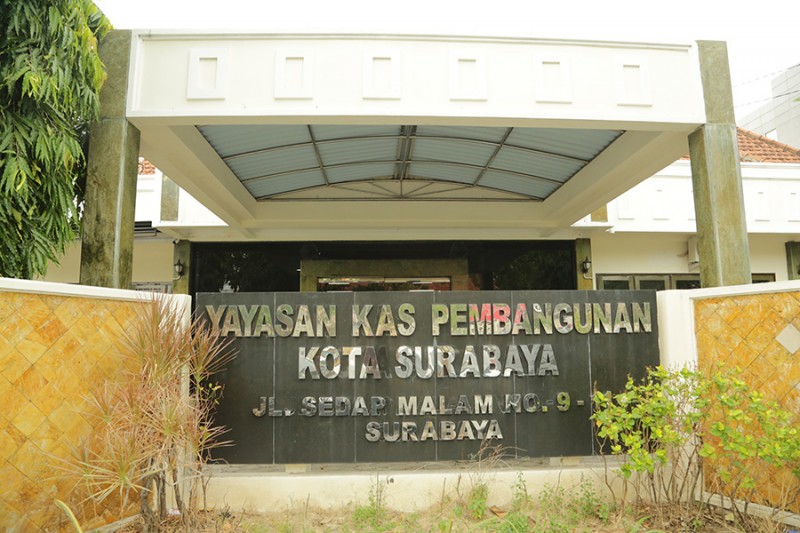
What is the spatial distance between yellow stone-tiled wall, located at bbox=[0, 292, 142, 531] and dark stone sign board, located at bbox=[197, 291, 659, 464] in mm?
1250

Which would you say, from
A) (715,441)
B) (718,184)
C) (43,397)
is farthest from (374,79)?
(715,441)

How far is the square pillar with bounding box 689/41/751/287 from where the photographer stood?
21.0ft

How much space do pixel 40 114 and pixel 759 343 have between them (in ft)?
22.8

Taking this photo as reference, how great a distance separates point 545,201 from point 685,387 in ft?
22.6

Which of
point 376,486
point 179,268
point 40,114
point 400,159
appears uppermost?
point 400,159

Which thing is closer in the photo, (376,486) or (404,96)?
(376,486)

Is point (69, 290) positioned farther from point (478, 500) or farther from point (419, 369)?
point (478, 500)

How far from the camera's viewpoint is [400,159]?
31.0 feet

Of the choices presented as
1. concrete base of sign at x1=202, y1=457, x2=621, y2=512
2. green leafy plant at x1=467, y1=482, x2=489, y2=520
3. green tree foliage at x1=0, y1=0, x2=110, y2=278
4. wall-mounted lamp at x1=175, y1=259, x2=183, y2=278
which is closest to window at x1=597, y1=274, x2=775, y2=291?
concrete base of sign at x1=202, y1=457, x2=621, y2=512

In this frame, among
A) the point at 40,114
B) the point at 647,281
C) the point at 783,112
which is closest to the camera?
the point at 40,114

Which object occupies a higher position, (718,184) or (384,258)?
(384,258)

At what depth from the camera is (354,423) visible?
539 centimetres

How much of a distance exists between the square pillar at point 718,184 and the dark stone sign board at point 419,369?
1434mm

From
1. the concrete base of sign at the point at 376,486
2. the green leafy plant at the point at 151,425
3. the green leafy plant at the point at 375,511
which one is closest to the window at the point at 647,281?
the concrete base of sign at the point at 376,486
